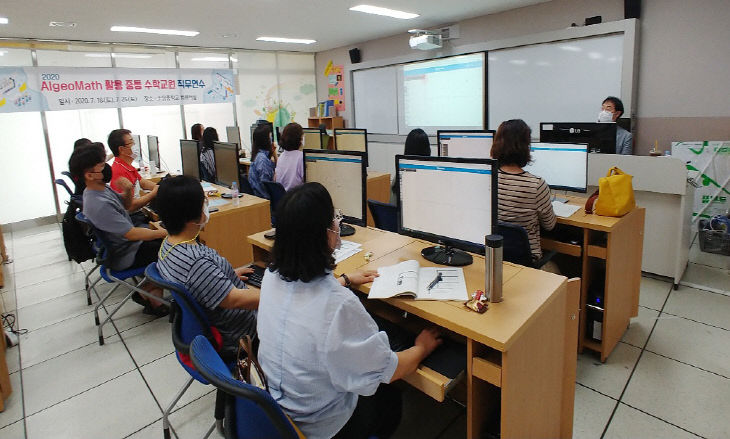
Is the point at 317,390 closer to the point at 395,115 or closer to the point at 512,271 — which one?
the point at 512,271

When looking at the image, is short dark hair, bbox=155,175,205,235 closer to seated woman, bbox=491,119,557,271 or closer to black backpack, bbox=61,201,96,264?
seated woman, bbox=491,119,557,271

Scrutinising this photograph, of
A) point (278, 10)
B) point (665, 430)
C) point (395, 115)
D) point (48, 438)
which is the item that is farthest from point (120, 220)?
point (395, 115)

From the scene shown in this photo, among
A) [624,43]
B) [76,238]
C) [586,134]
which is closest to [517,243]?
[586,134]

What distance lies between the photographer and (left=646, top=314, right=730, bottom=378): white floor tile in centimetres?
244

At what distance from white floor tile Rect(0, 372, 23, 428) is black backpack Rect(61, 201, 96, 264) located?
1.01 meters

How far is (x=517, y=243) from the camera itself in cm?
222

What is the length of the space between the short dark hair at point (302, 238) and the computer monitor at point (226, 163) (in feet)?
8.63

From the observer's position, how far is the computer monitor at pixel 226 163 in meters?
3.68

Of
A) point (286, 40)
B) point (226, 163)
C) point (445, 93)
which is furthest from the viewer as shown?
point (286, 40)

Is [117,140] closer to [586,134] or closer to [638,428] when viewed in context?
[586,134]

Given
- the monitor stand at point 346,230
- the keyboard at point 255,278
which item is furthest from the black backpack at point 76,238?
the monitor stand at point 346,230

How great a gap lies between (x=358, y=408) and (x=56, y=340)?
269cm

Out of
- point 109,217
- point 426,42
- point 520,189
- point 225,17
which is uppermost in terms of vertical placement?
point 225,17

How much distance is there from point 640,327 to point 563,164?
117cm
